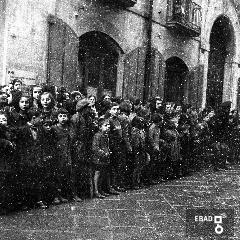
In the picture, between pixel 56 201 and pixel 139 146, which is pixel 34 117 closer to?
pixel 56 201

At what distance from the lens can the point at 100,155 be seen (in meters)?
7.96

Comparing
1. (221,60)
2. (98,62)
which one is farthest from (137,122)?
(221,60)

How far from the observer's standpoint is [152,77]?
1502 centimetres

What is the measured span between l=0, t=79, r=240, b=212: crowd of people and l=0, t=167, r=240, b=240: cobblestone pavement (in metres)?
0.35

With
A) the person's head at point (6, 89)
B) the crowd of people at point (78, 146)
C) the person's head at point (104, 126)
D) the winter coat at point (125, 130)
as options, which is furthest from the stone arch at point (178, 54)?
the person's head at point (6, 89)

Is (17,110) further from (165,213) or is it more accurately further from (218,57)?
(218,57)

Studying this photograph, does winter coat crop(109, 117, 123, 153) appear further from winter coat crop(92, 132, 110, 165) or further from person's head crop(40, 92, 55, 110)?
person's head crop(40, 92, 55, 110)

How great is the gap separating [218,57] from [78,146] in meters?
14.3

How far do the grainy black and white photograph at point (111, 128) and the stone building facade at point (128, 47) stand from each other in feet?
0.11

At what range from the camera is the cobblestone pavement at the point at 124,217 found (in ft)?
19.0

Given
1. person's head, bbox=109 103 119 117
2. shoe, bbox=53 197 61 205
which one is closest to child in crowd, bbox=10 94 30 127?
shoe, bbox=53 197 61 205

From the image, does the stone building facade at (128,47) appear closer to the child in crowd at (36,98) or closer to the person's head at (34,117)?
the child in crowd at (36,98)

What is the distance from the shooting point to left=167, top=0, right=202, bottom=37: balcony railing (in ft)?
51.4

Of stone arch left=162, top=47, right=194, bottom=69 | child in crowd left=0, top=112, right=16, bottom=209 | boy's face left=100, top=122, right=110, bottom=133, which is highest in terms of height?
stone arch left=162, top=47, right=194, bottom=69
